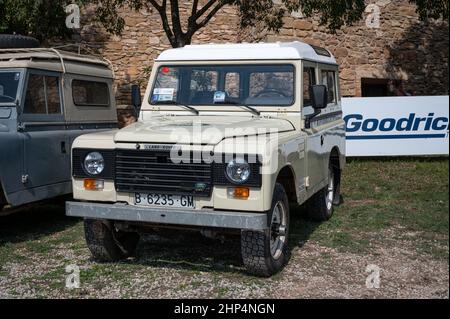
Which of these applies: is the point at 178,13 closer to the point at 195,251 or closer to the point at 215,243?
the point at 215,243

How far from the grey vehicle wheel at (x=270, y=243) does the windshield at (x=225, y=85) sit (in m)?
1.16

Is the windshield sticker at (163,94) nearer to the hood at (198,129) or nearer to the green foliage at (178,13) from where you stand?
the hood at (198,129)

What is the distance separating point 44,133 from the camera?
249 inches

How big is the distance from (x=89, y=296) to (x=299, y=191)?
2.09 metres

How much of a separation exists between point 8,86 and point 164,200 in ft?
9.39

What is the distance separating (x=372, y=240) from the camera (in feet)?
19.2

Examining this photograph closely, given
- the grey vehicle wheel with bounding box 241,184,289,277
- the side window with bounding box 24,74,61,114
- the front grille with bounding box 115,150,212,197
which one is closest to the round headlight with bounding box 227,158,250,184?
the front grille with bounding box 115,150,212,197

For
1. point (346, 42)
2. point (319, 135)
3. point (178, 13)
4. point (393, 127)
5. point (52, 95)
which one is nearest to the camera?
point (319, 135)

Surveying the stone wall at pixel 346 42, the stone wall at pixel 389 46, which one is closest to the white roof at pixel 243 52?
the stone wall at pixel 346 42

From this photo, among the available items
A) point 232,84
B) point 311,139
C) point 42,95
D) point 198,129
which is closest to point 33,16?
point 42,95

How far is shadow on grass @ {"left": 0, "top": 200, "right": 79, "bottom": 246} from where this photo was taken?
643 centimetres

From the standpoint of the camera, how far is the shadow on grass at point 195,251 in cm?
497

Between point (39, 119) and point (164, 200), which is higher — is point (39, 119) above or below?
above

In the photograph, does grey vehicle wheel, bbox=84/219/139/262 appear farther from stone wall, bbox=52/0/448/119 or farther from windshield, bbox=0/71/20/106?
stone wall, bbox=52/0/448/119
